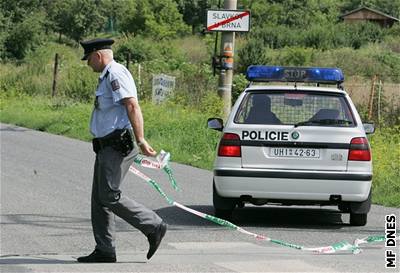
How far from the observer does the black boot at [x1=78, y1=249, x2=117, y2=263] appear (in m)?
7.33

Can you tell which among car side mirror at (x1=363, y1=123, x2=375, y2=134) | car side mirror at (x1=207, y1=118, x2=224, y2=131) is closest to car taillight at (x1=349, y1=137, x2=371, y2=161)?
car side mirror at (x1=363, y1=123, x2=375, y2=134)

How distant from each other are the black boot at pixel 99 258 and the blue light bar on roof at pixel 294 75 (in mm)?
3702

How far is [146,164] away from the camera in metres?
7.51

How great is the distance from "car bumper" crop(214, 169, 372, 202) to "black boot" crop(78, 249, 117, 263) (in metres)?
2.39

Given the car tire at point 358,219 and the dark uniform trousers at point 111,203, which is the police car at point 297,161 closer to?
the car tire at point 358,219

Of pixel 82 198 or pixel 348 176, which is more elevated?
pixel 348 176

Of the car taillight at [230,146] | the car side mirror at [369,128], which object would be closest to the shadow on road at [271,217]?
the car taillight at [230,146]

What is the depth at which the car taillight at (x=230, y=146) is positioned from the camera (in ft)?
31.1

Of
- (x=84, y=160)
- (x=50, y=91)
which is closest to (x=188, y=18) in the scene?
(x=50, y=91)

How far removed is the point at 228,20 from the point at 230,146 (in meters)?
8.67

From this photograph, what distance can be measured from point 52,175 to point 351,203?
19.2ft

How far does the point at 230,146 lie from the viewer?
375 inches

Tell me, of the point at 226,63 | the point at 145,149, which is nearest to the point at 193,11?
the point at 226,63

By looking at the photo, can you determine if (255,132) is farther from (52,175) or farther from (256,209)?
(52,175)
